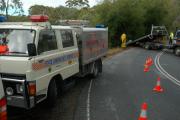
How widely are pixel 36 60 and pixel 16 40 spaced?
2.64 feet

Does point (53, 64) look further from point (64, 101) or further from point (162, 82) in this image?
point (162, 82)

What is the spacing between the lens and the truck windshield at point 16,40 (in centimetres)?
761

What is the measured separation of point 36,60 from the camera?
7.53m

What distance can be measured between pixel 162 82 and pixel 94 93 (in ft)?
13.4

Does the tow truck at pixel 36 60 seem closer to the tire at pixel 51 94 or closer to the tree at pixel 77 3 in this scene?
the tire at pixel 51 94

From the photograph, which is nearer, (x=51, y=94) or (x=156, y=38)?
(x=51, y=94)

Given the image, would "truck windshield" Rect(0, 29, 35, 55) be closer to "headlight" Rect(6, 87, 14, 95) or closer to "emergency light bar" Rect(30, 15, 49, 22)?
"emergency light bar" Rect(30, 15, 49, 22)

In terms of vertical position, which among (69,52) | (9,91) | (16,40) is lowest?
(9,91)

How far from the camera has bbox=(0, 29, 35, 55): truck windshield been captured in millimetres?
7605

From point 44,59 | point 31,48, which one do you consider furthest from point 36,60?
point 44,59

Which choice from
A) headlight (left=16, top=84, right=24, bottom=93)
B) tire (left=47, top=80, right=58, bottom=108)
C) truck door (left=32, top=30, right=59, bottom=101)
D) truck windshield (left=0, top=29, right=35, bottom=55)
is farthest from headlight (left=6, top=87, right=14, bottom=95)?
tire (left=47, top=80, right=58, bottom=108)

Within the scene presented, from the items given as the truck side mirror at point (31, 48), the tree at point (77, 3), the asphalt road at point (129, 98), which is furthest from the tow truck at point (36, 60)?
the tree at point (77, 3)

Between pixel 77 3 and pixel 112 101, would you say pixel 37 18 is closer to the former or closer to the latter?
pixel 112 101

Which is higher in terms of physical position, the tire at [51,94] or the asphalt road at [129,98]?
the tire at [51,94]
